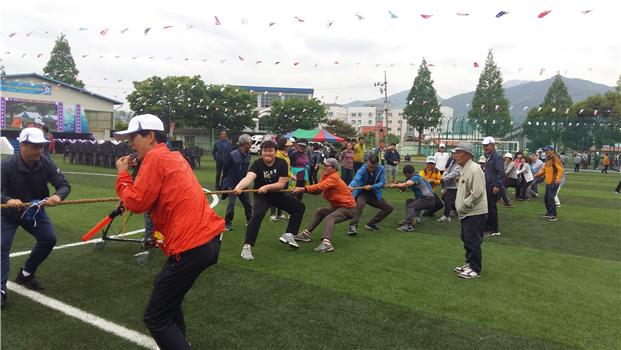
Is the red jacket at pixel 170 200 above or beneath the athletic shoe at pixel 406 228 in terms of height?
above

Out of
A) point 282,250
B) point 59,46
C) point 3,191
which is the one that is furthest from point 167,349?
point 59,46

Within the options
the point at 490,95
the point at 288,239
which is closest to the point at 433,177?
A: the point at 288,239

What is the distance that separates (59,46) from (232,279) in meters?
65.5

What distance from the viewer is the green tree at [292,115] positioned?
56.9m

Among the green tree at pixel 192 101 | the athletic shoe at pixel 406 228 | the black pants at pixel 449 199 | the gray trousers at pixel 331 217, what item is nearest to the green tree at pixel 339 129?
the green tree at pixel 192 101

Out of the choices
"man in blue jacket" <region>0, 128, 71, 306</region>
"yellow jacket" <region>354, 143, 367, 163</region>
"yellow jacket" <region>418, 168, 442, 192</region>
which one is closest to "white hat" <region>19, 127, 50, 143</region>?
"man in blue jacket" <region>0, 128, 71, 306</region>

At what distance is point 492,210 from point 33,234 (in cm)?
784

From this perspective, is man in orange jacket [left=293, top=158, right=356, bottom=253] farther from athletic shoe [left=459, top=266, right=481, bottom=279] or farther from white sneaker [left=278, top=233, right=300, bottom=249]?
athletic shoe [left=459, top=266, right=481, bottom=279]

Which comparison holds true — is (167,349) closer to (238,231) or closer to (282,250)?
(282,250)

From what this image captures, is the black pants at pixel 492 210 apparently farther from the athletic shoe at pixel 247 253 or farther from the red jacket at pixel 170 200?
the red jacket at pixel 170 200

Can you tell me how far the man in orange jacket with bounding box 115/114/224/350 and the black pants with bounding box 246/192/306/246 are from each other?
3331 mm

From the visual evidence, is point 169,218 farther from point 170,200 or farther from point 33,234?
point 33,234

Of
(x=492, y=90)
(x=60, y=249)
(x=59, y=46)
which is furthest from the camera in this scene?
(x=492, y=90)

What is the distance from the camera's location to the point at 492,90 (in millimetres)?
67125
